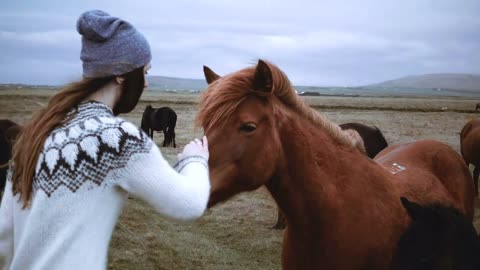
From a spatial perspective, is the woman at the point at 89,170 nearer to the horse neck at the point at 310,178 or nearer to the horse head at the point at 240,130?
the horse head at the point at 240,130

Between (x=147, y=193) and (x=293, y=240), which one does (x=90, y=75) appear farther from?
Result: (x=293, y=240)

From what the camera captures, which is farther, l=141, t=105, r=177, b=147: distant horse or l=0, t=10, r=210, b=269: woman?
l=141, t=105, r=177, b=147: distant horse

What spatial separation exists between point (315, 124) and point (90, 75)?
154cm

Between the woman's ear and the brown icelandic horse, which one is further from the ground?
the woman's ear

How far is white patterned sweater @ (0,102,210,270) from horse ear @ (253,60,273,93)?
1.06 m

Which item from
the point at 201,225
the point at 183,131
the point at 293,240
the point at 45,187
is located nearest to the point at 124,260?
the point at 201,225

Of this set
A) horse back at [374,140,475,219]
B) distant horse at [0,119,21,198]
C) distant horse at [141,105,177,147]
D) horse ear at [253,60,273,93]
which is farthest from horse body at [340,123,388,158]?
distant horse at [141,105,177,147]

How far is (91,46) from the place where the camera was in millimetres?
1564

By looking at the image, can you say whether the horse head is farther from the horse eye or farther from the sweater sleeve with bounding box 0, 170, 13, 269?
the sweater sleeve with bounding box 0, 170, 13, 269

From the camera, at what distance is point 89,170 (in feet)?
4.80

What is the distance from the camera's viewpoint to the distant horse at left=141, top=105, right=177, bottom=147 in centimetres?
1806

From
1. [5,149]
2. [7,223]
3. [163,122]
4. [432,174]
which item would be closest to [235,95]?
[7,223]

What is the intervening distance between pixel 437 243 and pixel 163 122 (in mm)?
16623

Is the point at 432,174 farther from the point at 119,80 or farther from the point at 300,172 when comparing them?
the point at 119,80
